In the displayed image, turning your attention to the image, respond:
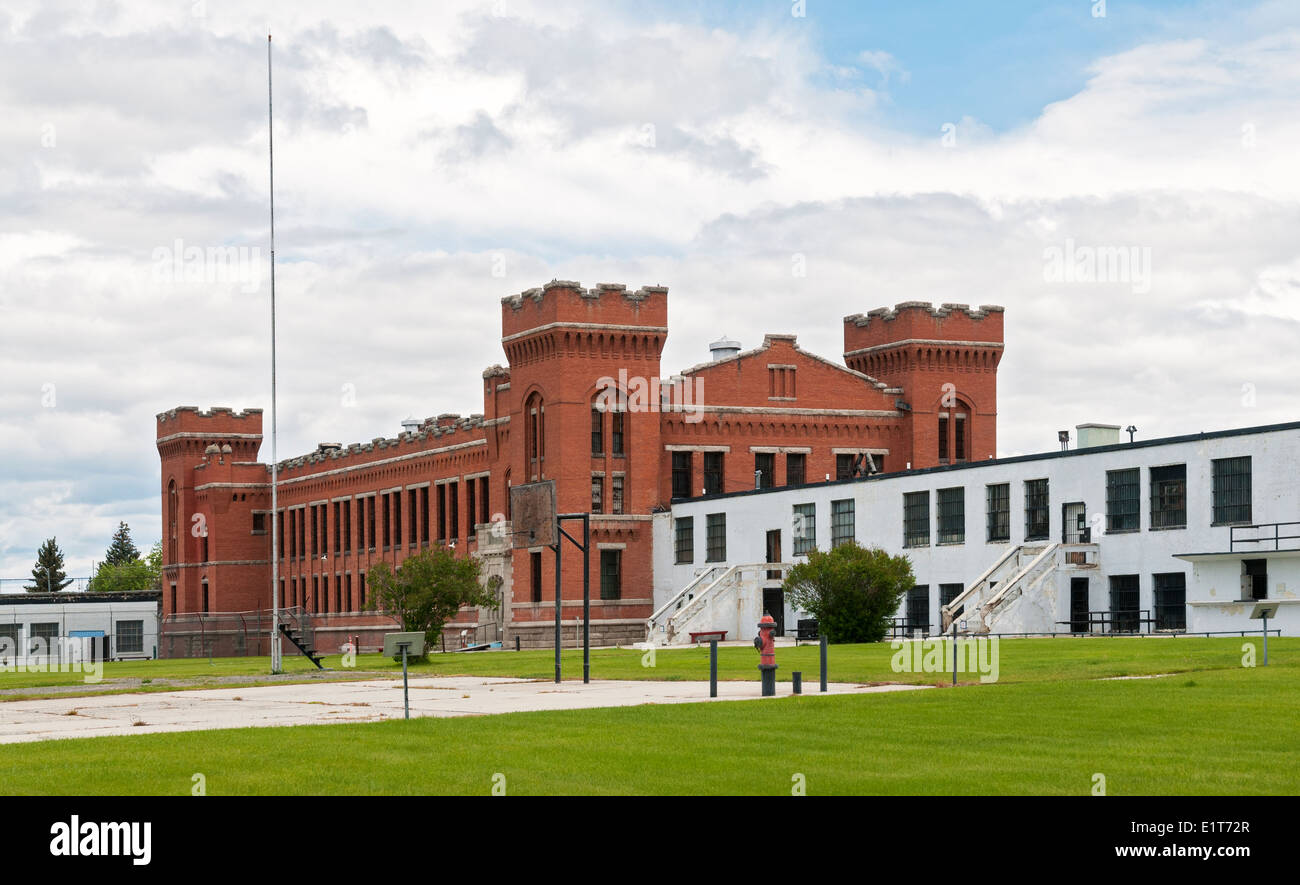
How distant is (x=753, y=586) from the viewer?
6900 cm

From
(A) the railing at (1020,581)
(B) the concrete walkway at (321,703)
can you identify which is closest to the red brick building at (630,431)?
(A) the railing at (1020,581)

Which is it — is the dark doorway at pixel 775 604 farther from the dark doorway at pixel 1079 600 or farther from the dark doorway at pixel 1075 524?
the dark doorway at pixel 1079 600

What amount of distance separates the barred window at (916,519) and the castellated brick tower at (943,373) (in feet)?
54.5

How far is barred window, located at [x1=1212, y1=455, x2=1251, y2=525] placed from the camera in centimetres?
4950

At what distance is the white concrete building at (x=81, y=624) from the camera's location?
362 feet

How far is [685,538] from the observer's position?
74438 millimetres

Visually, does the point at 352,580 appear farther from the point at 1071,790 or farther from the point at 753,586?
the point at 1071,790

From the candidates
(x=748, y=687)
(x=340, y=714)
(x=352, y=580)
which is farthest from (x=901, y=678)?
(x=352, y=580)

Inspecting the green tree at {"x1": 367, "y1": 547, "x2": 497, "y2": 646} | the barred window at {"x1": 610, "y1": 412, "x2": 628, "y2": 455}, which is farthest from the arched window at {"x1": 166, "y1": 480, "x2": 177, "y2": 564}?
the green tree at {"x1": 367, "y1": 547, "x2": 497, "y2": 646}

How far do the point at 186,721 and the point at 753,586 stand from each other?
145ft
